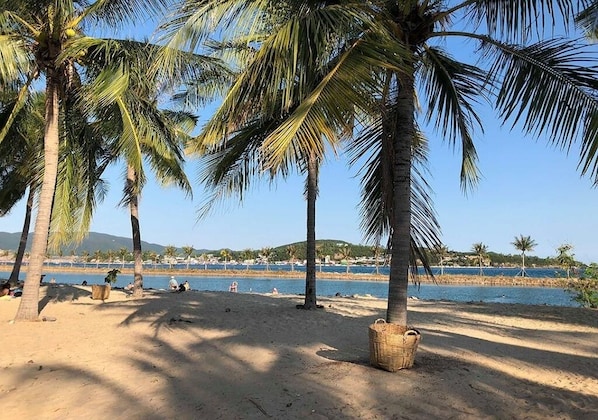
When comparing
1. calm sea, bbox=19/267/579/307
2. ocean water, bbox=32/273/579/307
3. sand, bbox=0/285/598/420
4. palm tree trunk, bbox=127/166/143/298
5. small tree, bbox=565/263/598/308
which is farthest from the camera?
calm sea, bbox=19/267/579/307

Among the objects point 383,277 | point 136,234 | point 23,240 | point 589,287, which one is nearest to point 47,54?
point 136,234

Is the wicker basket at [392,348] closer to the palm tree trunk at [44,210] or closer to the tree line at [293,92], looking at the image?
the tree line at [293,92]

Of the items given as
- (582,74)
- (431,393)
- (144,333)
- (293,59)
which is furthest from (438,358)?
(144,333)

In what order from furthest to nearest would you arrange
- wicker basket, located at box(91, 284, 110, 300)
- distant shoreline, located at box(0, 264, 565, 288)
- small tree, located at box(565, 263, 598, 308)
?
distant shoreline, located at box(0, 264, 565, 288), small tree, located at box(565, 263, 598, 308), wicker basket, located at box(91, 284, 110, 300)

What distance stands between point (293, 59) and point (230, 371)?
3.53 metres

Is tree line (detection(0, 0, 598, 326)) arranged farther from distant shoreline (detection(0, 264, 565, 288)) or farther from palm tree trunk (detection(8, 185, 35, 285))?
distant shoreline (detection(0, 264, 565, 288))

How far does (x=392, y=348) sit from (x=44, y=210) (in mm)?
7370

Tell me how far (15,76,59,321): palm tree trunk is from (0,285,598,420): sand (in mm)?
487

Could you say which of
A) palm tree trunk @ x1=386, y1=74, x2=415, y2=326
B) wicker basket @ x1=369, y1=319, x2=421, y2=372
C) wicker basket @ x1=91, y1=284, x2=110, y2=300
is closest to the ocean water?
wicker basket @ x1=91, y1=284, x2=110, y2=300

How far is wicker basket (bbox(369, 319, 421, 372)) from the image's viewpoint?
4891 millimetres

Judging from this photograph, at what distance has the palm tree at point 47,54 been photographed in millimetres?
8094

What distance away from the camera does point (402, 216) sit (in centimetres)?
546

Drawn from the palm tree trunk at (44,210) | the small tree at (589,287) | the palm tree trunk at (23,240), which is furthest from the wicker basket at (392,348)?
the palm tree trunk at (23,240)

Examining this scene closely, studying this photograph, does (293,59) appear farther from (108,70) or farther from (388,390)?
(108,70)
